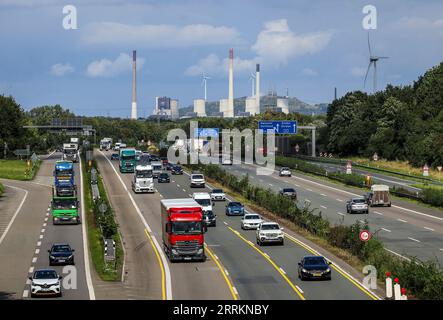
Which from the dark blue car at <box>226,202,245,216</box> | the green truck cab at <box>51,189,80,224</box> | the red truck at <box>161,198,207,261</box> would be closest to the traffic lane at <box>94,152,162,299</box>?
the red truck at <box>161,198,207,261</box>

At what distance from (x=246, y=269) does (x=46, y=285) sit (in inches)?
463

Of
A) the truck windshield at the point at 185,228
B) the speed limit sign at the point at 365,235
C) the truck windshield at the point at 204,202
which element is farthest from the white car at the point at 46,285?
the truck windshield at the point at 204,202

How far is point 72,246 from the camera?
61.5 m

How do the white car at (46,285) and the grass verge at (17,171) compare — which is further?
the grass verge at (17,171)

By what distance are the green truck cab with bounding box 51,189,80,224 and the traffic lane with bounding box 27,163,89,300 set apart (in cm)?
56

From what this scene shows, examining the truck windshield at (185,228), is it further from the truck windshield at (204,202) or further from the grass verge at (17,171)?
the grass verge at (17,171)

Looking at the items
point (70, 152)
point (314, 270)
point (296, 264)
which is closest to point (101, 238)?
point (296, 264)

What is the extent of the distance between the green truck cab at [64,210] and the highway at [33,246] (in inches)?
23.7

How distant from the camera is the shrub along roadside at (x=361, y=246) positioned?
37344 millimetres

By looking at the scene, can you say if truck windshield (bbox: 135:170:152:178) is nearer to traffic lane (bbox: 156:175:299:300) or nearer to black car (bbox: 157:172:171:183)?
black car (bbox: 157:172:171:183)

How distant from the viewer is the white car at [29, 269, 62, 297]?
39938 mm

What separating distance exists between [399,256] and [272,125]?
89911 mm
